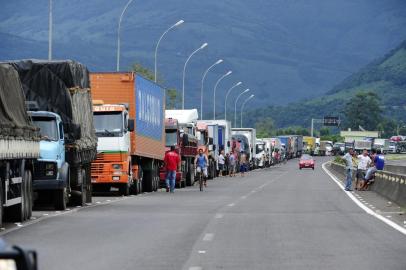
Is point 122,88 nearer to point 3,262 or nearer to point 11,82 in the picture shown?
point 11,82

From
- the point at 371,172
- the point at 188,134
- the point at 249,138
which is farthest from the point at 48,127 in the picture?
the point at 249,138

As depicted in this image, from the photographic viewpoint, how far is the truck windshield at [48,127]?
2770cm

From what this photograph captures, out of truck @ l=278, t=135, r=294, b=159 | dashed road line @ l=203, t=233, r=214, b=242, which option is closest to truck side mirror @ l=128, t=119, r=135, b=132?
dashed road line @ l=203, t=233, r=214, b=242

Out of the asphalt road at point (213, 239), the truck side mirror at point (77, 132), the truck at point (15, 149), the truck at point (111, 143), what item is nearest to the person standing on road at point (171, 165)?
the truck at point (111, 143)

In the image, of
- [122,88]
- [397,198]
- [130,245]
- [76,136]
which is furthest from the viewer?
[122,88]

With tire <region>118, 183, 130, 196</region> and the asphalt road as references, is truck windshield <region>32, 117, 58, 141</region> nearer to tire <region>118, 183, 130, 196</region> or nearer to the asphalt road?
the asphalt road

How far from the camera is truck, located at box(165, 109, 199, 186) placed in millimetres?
51300

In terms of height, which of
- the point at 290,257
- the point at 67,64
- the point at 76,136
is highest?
the point at 67,64

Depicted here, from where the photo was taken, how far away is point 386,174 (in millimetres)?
39875

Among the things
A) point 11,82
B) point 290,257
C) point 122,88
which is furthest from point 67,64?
point 290,257

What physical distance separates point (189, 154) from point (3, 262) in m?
46.7

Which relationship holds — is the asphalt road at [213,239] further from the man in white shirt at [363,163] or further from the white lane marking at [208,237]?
the man in white shirt at [363,163]

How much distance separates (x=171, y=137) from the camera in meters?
49.3

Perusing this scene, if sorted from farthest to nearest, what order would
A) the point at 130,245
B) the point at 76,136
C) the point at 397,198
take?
1. the point at 397,198
2. the point at 76,136
3. the point at 130,245
